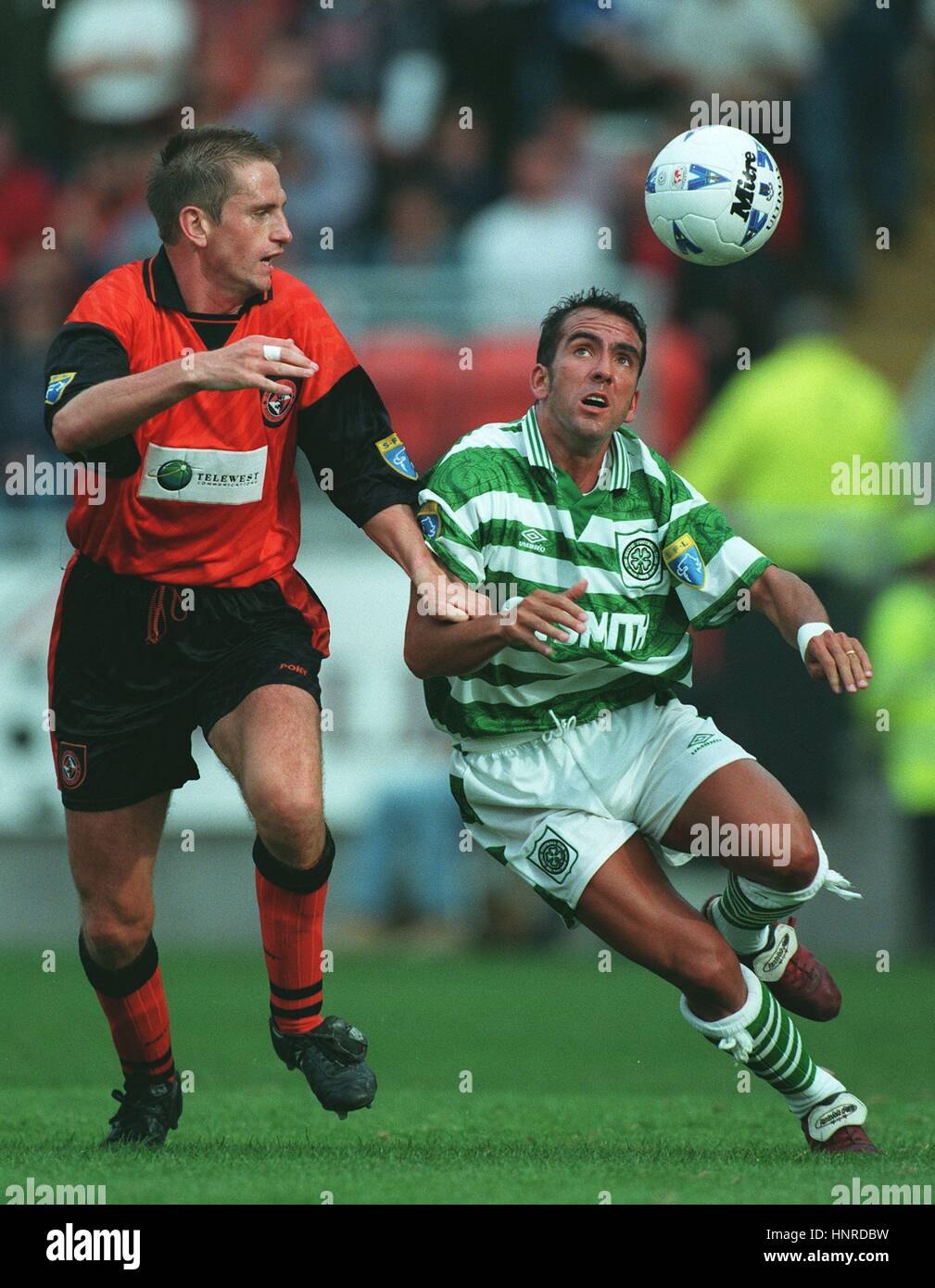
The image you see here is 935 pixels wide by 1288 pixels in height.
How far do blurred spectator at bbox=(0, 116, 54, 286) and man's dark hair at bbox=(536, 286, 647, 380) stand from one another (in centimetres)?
980

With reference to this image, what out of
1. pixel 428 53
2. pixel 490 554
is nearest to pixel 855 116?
pixel 428 53

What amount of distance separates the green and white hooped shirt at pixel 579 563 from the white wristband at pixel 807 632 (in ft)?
0.84

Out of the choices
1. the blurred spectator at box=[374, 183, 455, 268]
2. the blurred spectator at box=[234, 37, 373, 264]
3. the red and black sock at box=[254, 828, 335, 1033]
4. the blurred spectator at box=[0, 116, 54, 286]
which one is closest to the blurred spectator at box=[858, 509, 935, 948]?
the blurred spectator at box=[374, 183, 455, 268]

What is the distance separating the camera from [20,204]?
15.7 m

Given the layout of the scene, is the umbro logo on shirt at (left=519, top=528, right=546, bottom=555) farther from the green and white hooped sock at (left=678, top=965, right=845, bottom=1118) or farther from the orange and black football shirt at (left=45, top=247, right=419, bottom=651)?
the green and white hooped sock at (left=678, top=965, right=845, bottom=1118)

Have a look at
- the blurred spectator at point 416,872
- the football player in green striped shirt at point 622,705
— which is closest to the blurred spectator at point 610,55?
the blurred spectator at point 416,872

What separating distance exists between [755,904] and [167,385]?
2.11 m

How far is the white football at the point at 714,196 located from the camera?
244 inches

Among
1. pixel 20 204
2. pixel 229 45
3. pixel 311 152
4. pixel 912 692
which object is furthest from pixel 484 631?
pixel 229 45

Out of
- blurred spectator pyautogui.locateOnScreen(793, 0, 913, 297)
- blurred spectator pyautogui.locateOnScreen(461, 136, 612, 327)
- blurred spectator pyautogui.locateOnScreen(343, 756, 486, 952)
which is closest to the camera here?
blurred spectator pyautogui.locateOnScreen(343, 756, 486, 952)

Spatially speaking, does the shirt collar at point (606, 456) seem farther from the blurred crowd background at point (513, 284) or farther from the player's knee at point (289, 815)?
the blurred crowd background at point (513, 284)

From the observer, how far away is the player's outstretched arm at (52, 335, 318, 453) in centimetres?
519

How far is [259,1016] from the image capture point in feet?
32.3
